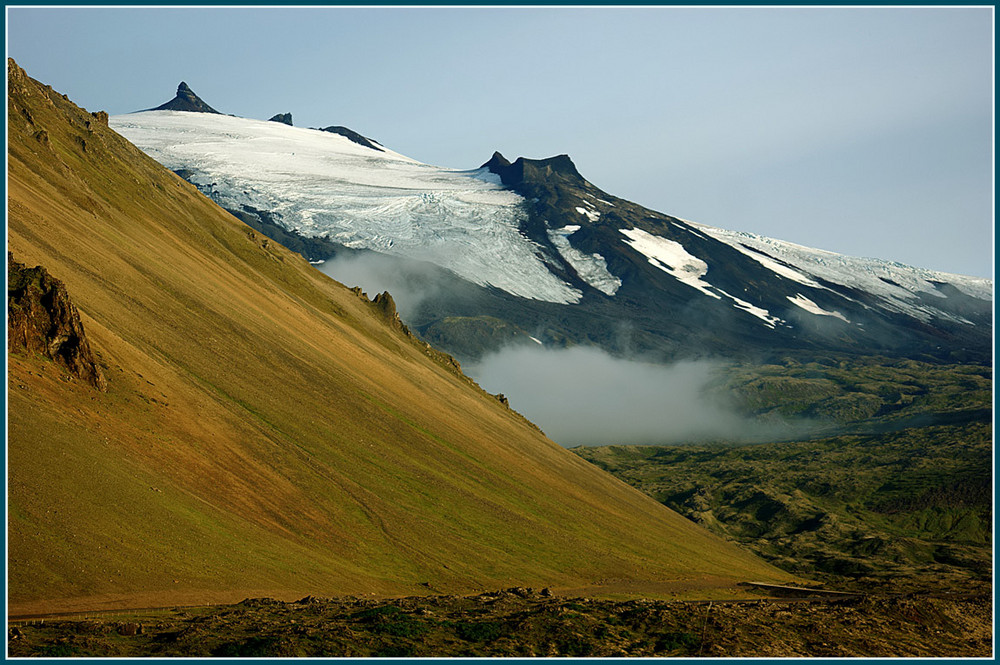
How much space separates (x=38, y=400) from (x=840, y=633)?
42921mm

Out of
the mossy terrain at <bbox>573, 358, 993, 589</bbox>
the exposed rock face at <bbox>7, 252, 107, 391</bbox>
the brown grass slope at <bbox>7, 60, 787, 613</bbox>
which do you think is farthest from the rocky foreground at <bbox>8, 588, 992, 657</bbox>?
the mossy terrain at <bbox>573, 358, 993, 589</bbox>

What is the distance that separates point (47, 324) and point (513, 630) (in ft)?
101

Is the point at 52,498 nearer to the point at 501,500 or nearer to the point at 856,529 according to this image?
the point at 501,500

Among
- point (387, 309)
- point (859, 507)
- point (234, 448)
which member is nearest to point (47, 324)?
point (234, 448)

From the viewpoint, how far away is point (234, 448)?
54688 mm

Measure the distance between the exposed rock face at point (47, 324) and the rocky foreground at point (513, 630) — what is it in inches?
715

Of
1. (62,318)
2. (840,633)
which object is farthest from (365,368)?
(840,633)

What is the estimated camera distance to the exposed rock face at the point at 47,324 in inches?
1847

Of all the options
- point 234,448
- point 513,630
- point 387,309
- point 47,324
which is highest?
point 387,309

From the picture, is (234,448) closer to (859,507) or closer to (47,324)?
(47,324)

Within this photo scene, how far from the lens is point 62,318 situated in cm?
4816

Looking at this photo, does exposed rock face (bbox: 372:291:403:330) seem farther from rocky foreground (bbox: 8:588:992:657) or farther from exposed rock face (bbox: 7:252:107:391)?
rocky foreground (bbox: 8:588:992:657)

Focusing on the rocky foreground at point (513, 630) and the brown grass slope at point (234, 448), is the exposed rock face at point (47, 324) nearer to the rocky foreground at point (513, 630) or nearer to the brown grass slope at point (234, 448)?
the brown grass slope at point (234, 448)

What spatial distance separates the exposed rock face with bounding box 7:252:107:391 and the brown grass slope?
→ 1.17 metres
